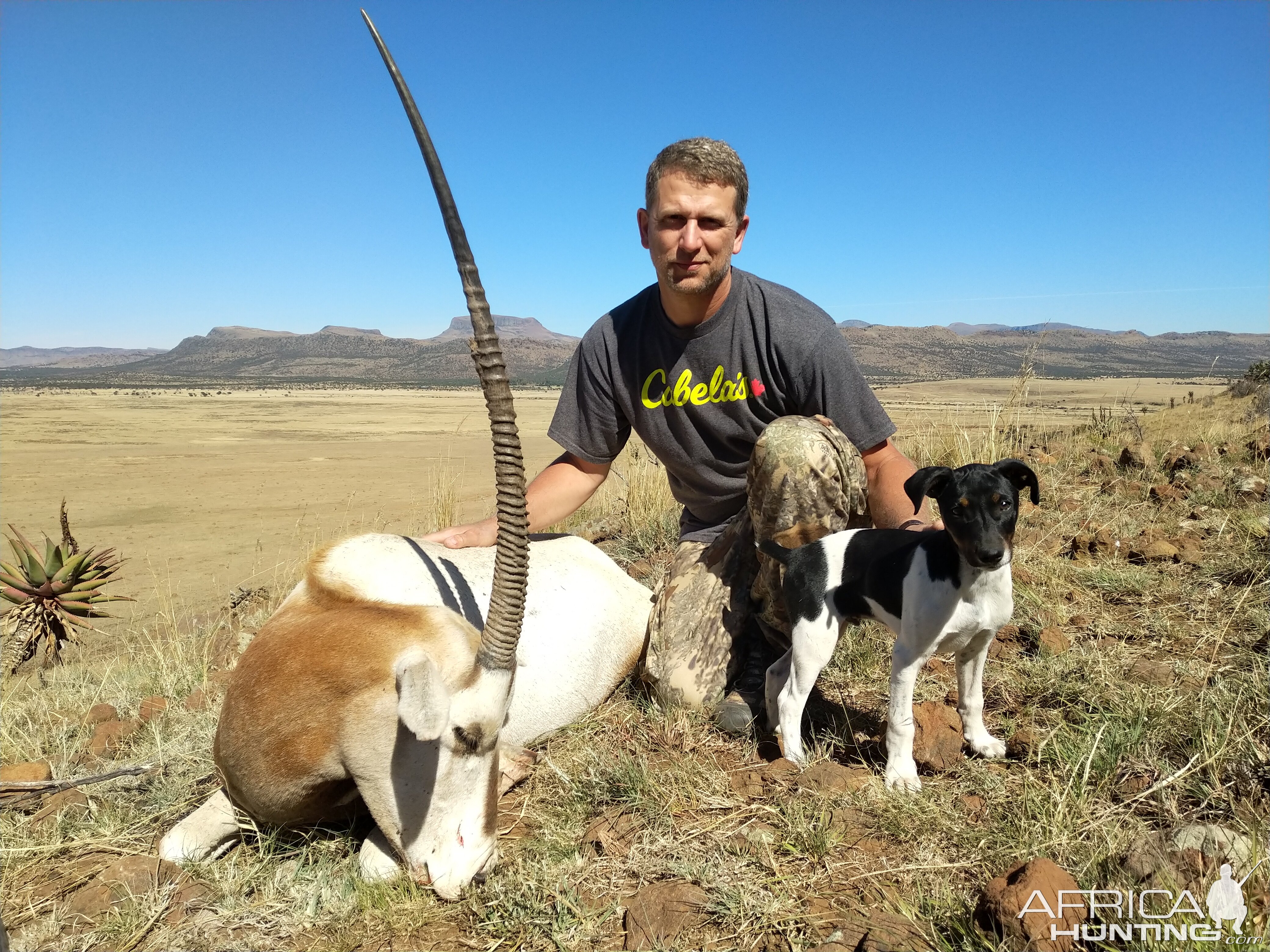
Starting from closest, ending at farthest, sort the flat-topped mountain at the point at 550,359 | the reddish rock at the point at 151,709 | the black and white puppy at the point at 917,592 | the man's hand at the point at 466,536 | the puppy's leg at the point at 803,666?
the black and white puppy at the point at 917,592, the puppy's leg at the point at 803,666, the man's hand at the point at 466,536, the reddish rock at the point at 151,709, the flat-topped mountain at the point at 550,359

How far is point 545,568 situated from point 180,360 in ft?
474

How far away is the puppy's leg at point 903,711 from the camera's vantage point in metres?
2.74

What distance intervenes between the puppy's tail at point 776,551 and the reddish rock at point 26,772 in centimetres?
306

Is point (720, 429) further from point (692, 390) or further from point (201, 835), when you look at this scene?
point (201, 835)

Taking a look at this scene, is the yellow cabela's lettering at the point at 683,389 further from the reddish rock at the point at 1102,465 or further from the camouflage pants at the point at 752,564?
the reddish rock at the point at 1102,465

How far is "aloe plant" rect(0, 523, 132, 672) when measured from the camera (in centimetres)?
449

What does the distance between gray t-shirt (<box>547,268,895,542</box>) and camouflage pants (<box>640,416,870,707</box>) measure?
19 centimetres

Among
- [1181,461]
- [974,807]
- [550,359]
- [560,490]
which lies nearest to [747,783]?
[974,807]

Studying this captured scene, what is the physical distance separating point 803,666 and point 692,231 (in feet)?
6.29

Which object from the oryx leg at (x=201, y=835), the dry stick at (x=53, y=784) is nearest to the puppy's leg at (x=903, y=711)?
the oryx leg at (x=201, y=835)

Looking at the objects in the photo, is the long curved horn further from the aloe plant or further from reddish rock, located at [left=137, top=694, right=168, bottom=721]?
the aloe plant

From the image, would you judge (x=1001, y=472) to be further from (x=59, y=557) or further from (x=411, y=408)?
(x=411, y=408)

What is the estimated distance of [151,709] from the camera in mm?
4191

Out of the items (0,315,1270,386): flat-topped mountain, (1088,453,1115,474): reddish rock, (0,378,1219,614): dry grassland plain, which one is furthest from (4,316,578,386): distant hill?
(1088,453,1115,474): reddish rock
